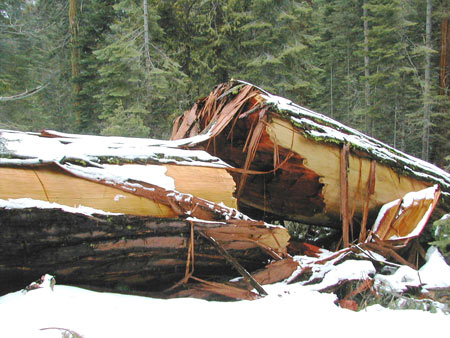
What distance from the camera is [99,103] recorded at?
15.8 metres

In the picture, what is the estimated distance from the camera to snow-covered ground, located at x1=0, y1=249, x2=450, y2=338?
1811 mm

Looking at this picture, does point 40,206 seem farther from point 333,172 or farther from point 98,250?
point 333,172

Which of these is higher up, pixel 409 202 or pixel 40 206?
pixel 40 206

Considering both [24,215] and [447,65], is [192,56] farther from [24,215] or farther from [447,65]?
[24,215]

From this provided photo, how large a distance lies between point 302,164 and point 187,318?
2276mm

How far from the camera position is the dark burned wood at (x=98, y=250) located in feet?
7.41

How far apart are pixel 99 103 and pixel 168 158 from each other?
14140mm

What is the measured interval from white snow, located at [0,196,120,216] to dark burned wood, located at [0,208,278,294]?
28 millimetres

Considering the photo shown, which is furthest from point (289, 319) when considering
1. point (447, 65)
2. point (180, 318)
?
point (447, 65)

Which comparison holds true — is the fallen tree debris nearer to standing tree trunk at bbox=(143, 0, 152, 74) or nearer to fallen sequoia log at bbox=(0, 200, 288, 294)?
fallen sequoia log at bbox=(0, 200, 288, 294)

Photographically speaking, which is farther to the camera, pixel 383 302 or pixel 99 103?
pixel 99 103

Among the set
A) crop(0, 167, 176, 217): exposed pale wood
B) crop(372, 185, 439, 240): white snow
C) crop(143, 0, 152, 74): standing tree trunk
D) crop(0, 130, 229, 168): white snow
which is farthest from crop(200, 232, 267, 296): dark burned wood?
crop(143, 0, 152, 74): standing tree trunk

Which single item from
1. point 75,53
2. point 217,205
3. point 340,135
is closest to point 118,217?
point 217,205

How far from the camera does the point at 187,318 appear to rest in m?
2.07
